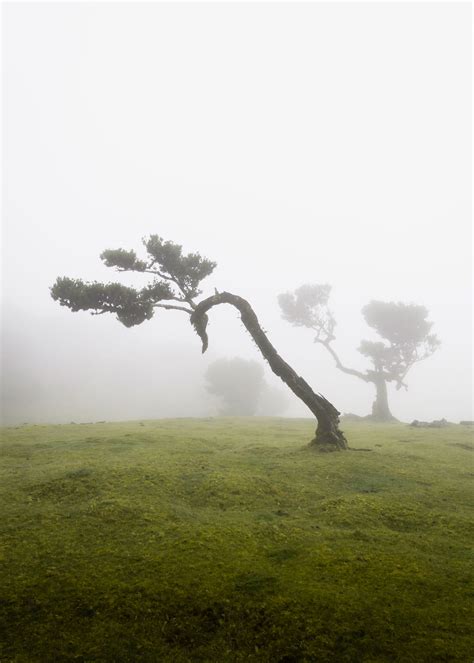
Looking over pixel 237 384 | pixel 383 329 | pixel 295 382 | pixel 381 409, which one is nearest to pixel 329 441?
pixel 295 382

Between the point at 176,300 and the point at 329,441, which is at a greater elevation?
the point at 176,300

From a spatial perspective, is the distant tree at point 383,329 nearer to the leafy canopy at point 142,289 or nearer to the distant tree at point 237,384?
the distant tree at point 237,384

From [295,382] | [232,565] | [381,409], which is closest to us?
[232,565]

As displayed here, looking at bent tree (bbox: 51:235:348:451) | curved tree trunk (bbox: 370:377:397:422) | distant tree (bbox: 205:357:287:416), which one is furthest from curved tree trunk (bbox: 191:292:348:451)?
distant tree (bbox: 205:357:287:416)

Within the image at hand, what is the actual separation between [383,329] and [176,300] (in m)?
37.2

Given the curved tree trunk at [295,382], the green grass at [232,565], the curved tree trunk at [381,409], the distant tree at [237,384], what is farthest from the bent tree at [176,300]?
the distant tree at [237,384]

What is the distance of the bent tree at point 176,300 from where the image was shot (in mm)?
15117

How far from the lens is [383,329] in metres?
47.5

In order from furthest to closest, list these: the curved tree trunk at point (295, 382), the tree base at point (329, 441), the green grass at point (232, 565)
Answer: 1. the curved tree trunk at point (295, 382)
2. the tree base at point (329, 441)
3. the green grass at point (232, 565)

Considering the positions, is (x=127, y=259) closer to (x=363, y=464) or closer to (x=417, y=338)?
(x=363, y=464)

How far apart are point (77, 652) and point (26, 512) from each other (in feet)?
14.0

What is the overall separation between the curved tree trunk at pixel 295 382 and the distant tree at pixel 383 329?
29402mm

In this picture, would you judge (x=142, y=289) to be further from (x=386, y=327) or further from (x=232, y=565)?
(x=386, y=327)

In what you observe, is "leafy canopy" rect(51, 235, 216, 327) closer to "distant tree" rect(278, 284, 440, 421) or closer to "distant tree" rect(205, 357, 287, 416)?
"distant tree" rect(278, 284, 440, 421)
